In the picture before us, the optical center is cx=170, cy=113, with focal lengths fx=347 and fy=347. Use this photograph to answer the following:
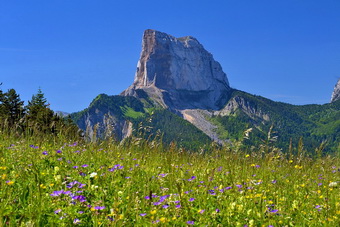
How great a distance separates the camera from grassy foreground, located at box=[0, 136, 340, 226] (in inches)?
148

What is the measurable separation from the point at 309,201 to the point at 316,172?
3166 millimetres

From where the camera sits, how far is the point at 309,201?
5.59 m

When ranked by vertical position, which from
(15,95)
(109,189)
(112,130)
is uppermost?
(15,95)

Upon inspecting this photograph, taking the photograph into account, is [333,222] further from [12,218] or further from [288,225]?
[12,218]

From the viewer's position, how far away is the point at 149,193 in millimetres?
4344

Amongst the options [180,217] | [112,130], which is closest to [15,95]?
[112,130]

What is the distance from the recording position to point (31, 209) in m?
3.71

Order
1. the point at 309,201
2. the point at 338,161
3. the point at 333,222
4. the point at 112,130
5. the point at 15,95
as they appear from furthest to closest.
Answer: the point at 15,95 < the point at 338,161 < the point at 112,130 < the point at 309,201 < the point at 333,222

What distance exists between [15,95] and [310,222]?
44.2 metres

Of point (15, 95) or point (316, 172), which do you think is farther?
point (15, 95)

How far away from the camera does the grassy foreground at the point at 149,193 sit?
12.3 ft

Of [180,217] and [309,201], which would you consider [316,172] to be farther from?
[180,217]

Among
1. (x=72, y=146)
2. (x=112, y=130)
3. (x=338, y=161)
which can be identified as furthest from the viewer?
(x=338, y=161)

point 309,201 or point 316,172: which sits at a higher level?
point 316,172
